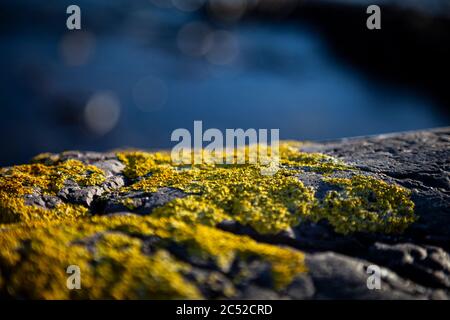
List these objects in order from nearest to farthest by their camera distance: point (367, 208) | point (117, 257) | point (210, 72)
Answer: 1. point (117, 257)
2. point (367, 208)
3. point (210, 72)

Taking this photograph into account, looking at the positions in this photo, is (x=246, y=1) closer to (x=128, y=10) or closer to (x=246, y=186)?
(x=128, y=10)

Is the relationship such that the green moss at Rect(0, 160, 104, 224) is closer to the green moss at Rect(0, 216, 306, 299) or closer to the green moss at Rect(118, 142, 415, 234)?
the green moss at Rect(0, 216, 306, 299)

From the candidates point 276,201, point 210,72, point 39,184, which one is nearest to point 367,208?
point 276,201

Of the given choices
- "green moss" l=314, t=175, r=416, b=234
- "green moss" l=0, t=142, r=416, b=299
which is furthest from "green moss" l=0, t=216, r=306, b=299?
"green moss" l=314, t=175, r=416, b=234

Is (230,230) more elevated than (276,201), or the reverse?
(276,201)

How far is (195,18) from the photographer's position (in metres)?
13.6

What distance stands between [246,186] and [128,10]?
39.4 feet

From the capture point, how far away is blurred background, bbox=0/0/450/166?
10922 millimetres

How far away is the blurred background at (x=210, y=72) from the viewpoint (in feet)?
35.8

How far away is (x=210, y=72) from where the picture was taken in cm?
1280

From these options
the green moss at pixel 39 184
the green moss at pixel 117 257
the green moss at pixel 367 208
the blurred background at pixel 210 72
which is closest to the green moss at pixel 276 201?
the green moss at pixel 367 208

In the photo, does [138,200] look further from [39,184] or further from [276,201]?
[276,201]

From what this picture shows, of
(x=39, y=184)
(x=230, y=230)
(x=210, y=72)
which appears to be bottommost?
(x=230, y=230)
